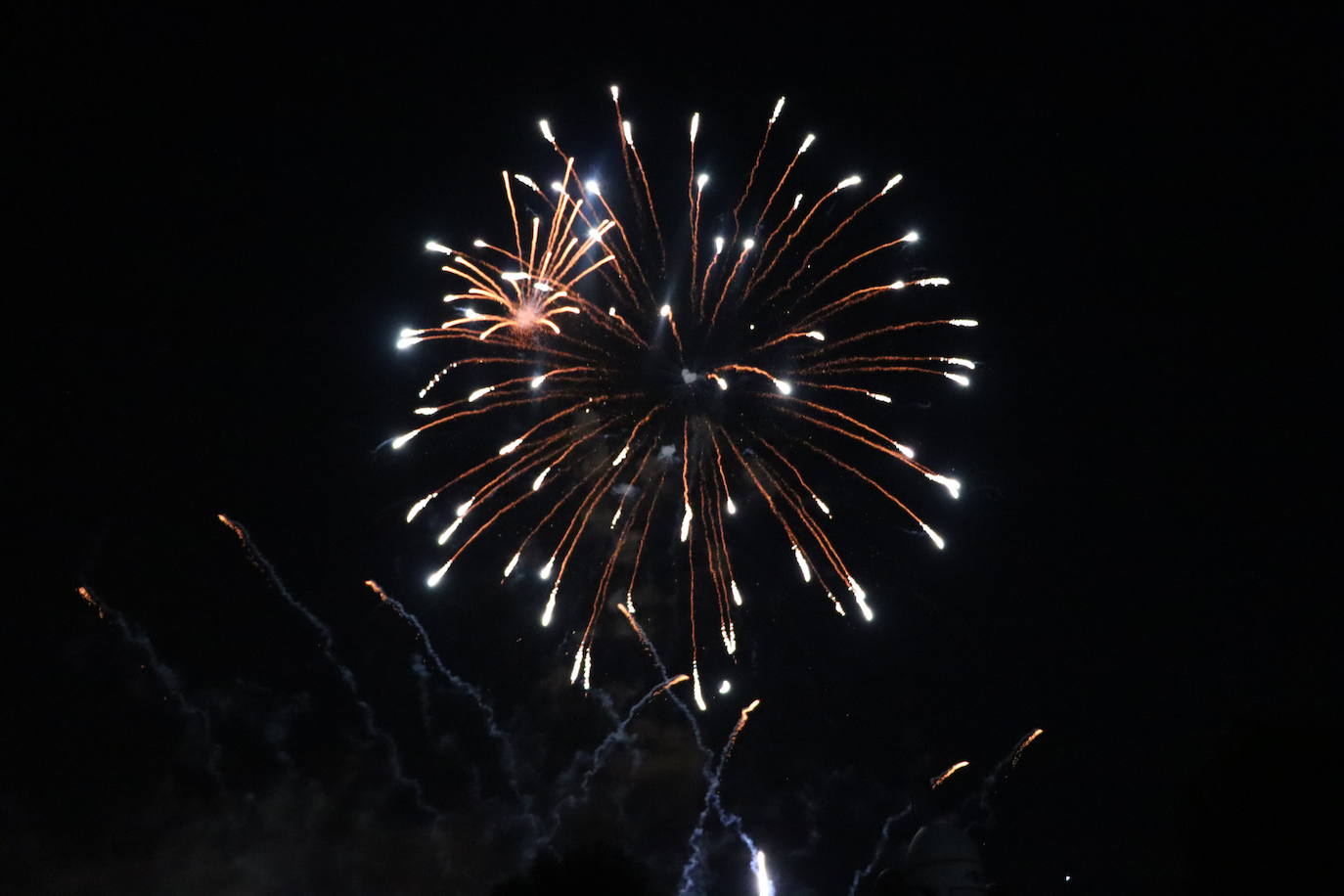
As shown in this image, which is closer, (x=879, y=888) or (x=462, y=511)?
(x=879, y=888)

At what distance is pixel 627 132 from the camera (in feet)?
77.3

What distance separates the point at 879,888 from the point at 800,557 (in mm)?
7052

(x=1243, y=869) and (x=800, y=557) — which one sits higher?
(x=800, y=557)

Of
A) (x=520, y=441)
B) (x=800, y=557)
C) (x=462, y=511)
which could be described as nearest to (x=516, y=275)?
(x=520, y=441)

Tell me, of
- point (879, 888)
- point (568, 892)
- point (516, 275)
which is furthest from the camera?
point (516, 275)

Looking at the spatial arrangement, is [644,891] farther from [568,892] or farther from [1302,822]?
[1302,822]

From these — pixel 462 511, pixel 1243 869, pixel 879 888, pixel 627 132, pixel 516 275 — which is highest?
pixel 627 132

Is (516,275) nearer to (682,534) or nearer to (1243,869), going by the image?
(682,534)

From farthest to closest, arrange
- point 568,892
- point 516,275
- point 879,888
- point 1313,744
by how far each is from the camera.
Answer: point 516,275, point 879,888, point 1313,744, point 568,892

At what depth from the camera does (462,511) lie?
22609mm

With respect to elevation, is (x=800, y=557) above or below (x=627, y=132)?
below

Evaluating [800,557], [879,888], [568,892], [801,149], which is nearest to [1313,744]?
[879,888]

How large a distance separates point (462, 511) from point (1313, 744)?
1540 centimetres

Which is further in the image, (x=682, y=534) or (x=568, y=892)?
(x=682, y=534)
